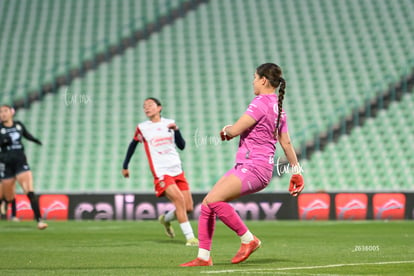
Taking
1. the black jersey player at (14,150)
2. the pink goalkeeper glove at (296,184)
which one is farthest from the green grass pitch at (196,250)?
the black jersey player at (14,150)

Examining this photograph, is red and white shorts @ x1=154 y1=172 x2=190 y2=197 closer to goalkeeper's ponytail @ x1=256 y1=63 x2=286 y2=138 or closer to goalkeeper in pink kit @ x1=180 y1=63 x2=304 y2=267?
goalkeeper in pink kit @ x1=180 y1=63 x2=304 y2=267

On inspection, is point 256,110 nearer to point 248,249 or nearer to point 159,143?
point 248,249

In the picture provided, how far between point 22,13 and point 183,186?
2000 centimetres

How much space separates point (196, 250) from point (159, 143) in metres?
2.44


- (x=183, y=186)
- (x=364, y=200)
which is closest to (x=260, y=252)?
(x=183, y=186)

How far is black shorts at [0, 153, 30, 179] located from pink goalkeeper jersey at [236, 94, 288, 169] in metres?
8.13

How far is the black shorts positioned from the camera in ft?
49.5

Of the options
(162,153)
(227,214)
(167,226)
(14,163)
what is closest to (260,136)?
(227,214)

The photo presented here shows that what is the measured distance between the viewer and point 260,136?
7785 millimetres

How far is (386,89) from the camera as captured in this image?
26.0m

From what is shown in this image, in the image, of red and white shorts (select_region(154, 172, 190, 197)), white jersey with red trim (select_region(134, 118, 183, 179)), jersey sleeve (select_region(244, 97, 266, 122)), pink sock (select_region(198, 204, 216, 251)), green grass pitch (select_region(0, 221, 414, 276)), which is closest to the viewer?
green grass pitch (select_region(0, 221, 414, 276))

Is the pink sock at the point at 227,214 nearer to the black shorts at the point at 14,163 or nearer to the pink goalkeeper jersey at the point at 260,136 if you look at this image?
the pink goalkeeper jersey at the point at 260,136

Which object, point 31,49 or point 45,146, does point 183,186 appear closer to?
point 45,146

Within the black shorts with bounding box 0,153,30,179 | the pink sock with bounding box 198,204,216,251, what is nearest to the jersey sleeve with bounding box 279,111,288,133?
the pink sock with bounding box 198,204,216,251
